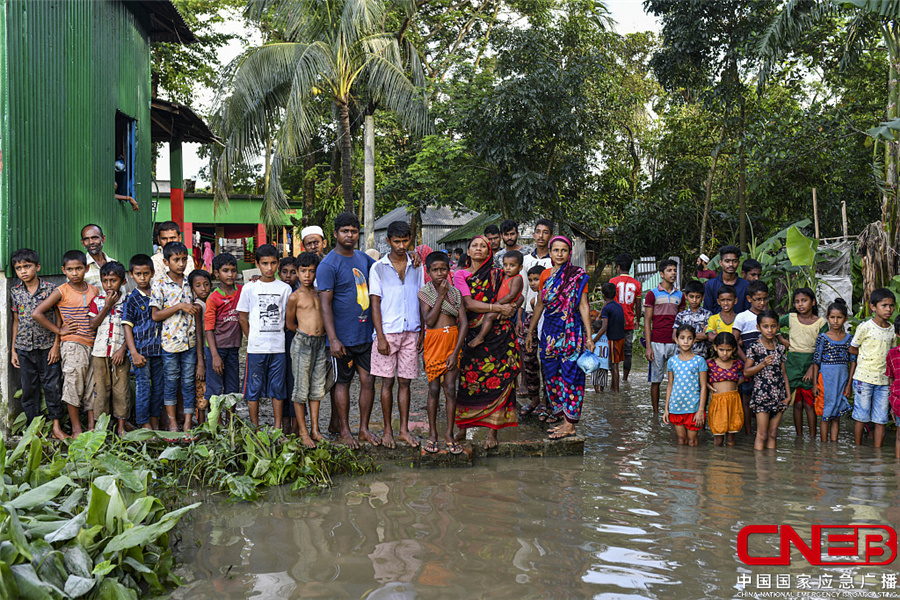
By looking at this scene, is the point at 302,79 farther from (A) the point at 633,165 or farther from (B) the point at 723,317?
(A) the point at 633,165

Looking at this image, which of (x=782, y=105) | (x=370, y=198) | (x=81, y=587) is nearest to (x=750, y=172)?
(x=782, y=105)

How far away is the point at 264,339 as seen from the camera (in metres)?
5.62

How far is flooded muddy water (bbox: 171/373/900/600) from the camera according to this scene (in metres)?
3.53

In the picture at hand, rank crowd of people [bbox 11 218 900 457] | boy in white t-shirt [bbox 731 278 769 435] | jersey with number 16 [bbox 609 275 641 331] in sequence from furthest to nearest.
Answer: jersey with number 16 [bbox 609 275 641 331] → boy in white t-shirt [bbox 731 278 769 435] → crowd of people [bbox 11 218 900 457]

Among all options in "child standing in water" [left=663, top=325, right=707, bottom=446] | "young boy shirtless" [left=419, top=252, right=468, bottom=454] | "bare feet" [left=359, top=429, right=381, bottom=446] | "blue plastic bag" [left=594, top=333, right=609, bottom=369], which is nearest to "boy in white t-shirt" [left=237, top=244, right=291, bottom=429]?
"bare feet" [left=359, top=429, right=381, bottom=446]

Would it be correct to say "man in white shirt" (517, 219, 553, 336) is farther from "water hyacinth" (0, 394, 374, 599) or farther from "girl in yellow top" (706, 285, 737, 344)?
"water hyacinth" (0, 394, 374, 599)

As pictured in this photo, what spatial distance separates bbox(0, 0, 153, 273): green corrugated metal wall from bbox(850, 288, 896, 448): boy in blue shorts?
731 cm

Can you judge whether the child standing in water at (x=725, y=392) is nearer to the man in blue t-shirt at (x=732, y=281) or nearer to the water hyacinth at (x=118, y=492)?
the man in blue t-shirt at (x=732, y=281)

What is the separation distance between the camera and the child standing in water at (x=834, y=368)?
21.0ft

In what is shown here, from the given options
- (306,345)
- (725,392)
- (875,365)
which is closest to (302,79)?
(306,345)

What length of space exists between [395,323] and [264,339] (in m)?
1.05

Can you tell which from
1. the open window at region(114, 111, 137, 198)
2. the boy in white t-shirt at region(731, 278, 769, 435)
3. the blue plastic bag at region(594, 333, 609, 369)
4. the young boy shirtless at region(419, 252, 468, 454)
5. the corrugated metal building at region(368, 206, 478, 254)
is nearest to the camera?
the young boy shirtless at region(419, 252, 468, 454)

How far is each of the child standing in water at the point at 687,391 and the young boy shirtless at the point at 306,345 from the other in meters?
3.06

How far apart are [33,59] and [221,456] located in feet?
14.2
